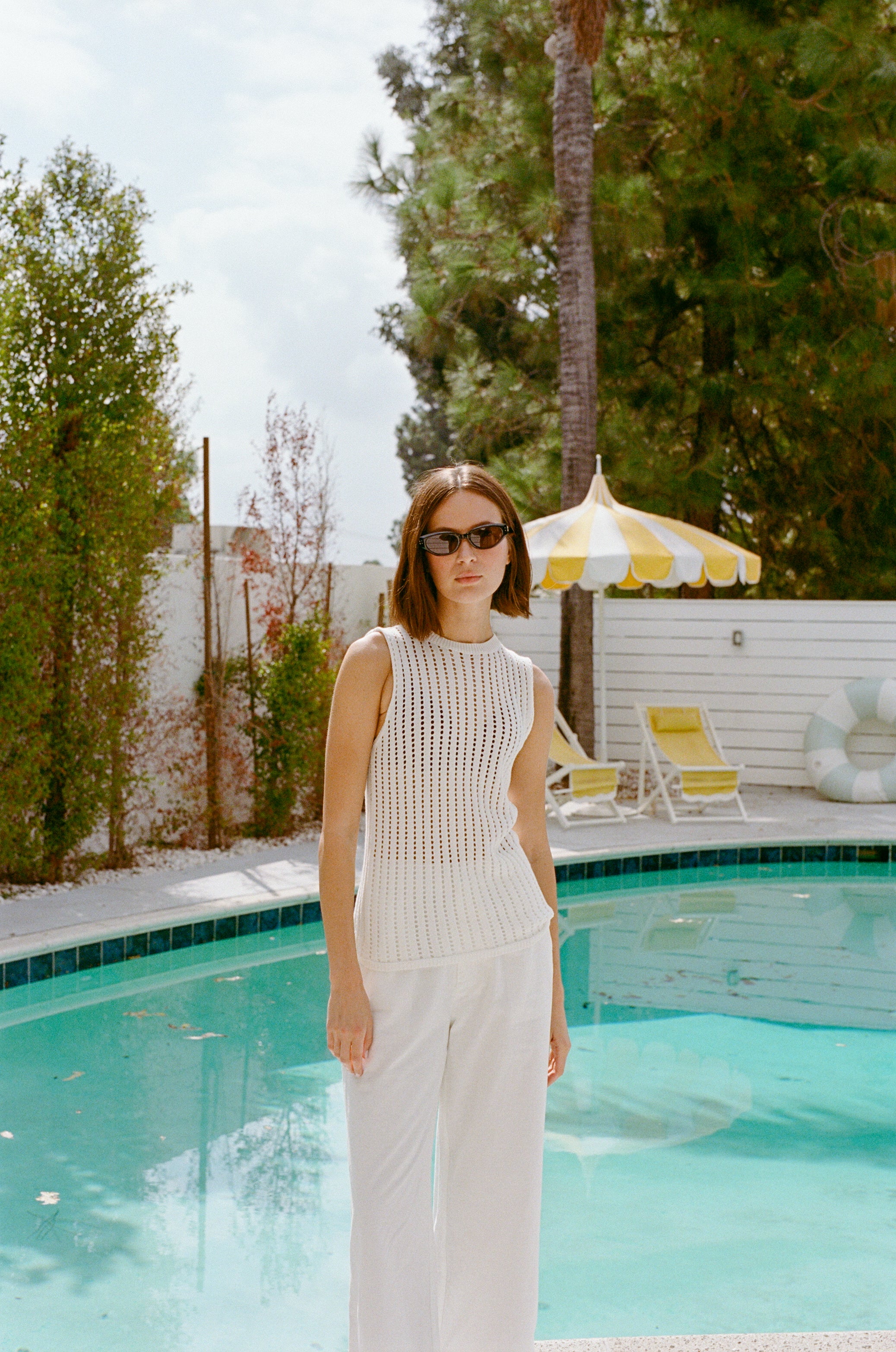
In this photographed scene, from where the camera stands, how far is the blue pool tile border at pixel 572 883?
5039 millimetres

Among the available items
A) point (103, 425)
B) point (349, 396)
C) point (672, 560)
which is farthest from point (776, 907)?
point (349, 396)

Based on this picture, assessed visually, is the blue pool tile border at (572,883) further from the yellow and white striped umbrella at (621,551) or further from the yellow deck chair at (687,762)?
the yellow and white striped umbrella at (621,551)

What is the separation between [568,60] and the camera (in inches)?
372

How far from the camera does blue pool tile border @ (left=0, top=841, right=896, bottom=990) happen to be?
504 centimetres

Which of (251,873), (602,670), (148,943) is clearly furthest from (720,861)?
(148,943)

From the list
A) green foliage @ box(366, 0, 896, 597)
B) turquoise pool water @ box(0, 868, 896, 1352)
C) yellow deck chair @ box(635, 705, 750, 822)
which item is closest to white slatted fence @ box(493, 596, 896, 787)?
A: yellow deck chair @ box(635, 705, 750, 822)

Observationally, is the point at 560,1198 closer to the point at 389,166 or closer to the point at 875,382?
the point at 875,382

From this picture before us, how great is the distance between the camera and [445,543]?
173cm

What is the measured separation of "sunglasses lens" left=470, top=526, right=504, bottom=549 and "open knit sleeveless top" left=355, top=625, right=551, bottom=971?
0.48 ft

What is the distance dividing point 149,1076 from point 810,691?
7.19 meters

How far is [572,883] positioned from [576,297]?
4.66 meters

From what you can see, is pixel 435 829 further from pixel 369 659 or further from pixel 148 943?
pixel 148 943

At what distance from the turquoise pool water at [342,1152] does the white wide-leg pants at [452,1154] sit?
0.95m

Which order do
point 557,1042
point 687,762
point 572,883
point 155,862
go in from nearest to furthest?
point 557,1042, point 155,862, point 572,883, point 687,762
